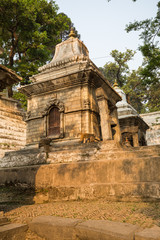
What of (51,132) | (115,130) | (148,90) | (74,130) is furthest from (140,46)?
(148,90)

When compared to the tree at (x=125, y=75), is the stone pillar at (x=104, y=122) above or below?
below

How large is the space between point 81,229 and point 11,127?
14411 mm

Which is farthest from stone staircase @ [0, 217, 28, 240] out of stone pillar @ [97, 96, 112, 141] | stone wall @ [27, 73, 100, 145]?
stone wall @ [27, 73, 100, 145]

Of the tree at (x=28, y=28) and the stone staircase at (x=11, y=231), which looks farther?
the tree at (x=28, y=28)

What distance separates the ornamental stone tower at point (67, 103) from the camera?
10664 millimetres

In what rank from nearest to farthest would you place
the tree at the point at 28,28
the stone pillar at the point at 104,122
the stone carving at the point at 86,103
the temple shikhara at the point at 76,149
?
1. the temple shikhara at the point at 76,149
2. the stone pillar at the point at 104,122
3. the stone carving at the point at 86,103
4. the tree at the point at 28,28

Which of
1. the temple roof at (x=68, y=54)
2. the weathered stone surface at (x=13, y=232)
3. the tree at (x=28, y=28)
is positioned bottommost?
the weathered stone surface at (x=13, y=232)

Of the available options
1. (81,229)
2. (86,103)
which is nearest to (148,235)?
(81,229)

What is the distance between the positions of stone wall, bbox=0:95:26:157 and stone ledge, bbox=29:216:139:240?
11.4m

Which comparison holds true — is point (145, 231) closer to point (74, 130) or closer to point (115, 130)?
point (74, 130)

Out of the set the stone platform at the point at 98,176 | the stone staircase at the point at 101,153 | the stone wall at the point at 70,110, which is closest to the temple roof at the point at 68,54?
the stone wall at the point at 70,110

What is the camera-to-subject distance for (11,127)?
16094 mm

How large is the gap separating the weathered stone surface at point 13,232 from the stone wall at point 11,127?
11.2 meters

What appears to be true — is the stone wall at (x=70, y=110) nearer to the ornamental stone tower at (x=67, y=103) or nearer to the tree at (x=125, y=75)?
the ornamental stone tower at (x=67, y=103)
